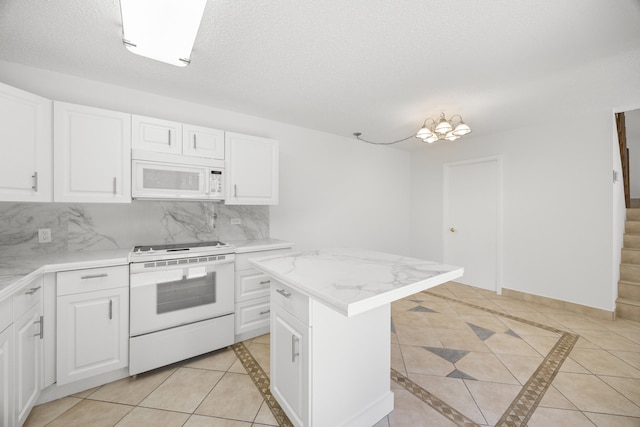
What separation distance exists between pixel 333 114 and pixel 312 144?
27.0 inches

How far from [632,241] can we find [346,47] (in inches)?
169

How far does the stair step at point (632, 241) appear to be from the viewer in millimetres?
3191

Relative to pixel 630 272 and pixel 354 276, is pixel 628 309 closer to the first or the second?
pixel 630 272

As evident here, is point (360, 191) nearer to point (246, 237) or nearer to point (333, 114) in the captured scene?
point (333, 114)

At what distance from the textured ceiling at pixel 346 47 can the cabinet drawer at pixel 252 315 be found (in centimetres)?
208

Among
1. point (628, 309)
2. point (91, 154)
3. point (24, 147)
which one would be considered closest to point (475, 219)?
point (628, 309)

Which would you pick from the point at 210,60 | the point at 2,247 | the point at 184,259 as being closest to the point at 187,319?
the point at 184,259

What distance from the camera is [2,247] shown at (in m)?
1.94

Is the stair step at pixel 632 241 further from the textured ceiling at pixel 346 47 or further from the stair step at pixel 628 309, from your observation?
the textured ceiling at pixel 346 47

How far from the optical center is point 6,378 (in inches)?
51.1

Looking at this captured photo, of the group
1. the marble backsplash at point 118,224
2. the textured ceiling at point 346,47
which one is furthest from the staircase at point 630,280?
the marble backsplash at point 118,224

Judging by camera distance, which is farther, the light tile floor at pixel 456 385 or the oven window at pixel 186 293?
the oven window at pixel 186 293

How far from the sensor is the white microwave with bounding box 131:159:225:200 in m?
2.17

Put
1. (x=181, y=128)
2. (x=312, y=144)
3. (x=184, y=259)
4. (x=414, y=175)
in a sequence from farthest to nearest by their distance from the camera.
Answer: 1. (x=414, y=175)
2. (x=312, y=144)
3. (x=181, y=128)
4. (x=184, y=259)
